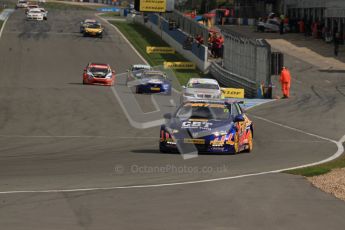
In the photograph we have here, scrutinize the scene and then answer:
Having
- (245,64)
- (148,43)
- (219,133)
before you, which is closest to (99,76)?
(245,64)

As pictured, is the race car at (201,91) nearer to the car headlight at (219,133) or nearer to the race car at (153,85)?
the race car at (153,85)

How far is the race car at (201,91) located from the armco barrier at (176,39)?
15.1 metres

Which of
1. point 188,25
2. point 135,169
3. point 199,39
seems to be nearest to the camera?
point 135,169

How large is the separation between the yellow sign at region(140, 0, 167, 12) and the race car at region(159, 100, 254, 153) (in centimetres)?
5177

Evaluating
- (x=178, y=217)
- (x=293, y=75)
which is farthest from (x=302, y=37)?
(x=178, y=217)

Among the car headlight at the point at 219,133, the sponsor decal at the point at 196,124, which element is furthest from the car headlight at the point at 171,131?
the car headlight at the point at 219,133

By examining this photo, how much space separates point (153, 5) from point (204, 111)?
52.3 meters

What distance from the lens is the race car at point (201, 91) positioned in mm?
33206

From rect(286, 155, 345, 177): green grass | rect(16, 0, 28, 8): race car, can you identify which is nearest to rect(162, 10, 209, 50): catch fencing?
rect(286, 155, 345, 177): green grass

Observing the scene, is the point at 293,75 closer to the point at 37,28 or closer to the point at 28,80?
the point at 28,80

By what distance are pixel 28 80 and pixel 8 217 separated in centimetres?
3493

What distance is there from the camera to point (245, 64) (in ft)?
135

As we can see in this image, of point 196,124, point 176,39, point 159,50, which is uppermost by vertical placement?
point 196,124

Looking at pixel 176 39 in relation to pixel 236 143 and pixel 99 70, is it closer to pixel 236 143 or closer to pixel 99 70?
pixel 99 70
